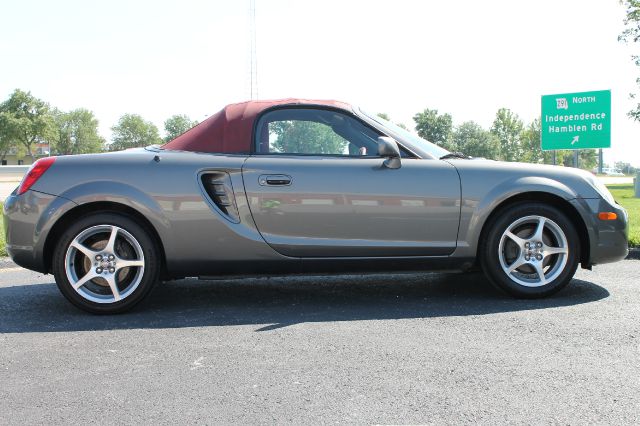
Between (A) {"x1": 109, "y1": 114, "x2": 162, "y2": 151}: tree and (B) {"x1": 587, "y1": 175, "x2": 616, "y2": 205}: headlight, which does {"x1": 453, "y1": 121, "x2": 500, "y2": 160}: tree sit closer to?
(A) {"x1": 109, "y1": 114, "x2": 162, "y2": 151}: tree

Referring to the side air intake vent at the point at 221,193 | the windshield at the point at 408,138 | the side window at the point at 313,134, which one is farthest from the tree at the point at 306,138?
the side air intake vent at the point at 221,193

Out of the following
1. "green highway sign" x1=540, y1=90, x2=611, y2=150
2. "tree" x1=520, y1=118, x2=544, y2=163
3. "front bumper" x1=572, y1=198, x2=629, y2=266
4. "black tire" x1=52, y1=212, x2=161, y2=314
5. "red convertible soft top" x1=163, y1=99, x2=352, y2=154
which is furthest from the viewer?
"tree" x1=520, y1=118, x2=544, y2=163

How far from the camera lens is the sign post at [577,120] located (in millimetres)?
19047

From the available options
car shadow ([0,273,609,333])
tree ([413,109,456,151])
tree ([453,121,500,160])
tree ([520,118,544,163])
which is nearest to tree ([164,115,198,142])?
tree ([413,109,456,151])

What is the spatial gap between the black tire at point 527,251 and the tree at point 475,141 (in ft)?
299

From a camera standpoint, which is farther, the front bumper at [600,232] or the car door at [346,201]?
the front bumper at [600,232]

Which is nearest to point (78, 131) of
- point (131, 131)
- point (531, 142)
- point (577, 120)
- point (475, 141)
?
point (131, 131)

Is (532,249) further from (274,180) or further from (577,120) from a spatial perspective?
(577,120)

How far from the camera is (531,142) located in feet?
315

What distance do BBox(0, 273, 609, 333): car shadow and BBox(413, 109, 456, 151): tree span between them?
101676mm


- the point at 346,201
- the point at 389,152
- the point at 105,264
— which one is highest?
the point at 389,152

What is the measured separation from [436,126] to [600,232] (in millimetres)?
104105

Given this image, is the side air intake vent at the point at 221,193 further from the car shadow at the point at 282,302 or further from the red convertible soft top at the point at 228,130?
the car shadow at the point at 282,302

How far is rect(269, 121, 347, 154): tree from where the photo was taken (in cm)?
429
